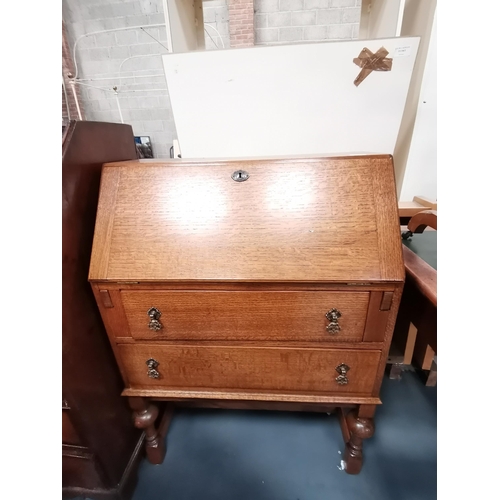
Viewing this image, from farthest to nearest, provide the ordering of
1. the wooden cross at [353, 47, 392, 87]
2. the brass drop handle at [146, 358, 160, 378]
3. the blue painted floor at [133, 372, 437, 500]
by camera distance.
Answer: the wooden cross at [353, 47, 392, 87]
the blue painted floor at [133, 372, 437, 500]
the brass drop handle at [146, 358, 160, 378]

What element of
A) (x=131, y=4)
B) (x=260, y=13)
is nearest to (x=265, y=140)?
(x=260, y=13)

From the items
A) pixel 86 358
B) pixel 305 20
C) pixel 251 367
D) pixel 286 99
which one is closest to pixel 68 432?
pixel 86 358

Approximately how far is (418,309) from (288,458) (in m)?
0.74

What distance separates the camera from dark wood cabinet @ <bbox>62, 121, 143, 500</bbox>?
2.09ft

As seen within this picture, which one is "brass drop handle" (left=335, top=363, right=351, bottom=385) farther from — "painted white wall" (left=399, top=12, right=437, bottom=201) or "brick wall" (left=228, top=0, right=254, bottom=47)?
"brick wall" (left=228, top=0, right=254, bottom=47)

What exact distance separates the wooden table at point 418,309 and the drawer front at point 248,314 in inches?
7.1

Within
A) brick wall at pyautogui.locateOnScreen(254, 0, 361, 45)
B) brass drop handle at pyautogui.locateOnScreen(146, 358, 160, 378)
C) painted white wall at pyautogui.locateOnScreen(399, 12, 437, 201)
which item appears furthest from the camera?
brick wall at pyautogui.locateOnScreen(254, 0, 361, 45)

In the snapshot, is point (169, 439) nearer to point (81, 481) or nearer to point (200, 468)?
point (200, 468)

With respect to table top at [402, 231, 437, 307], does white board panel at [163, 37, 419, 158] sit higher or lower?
higher

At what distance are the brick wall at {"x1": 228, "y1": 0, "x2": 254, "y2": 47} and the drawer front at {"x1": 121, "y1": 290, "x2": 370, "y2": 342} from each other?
1826 millimetres

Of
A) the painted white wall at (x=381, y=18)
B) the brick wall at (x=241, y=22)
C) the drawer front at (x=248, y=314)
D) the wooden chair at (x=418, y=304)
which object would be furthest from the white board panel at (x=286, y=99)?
the brick wall at (x=241, y=22)

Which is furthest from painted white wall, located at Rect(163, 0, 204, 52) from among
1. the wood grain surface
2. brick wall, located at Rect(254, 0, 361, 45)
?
the wood grain surface

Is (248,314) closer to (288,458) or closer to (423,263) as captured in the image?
(423,263)

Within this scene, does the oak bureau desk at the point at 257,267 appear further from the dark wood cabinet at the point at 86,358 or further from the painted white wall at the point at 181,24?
the painted white wall at the point at 181,24
